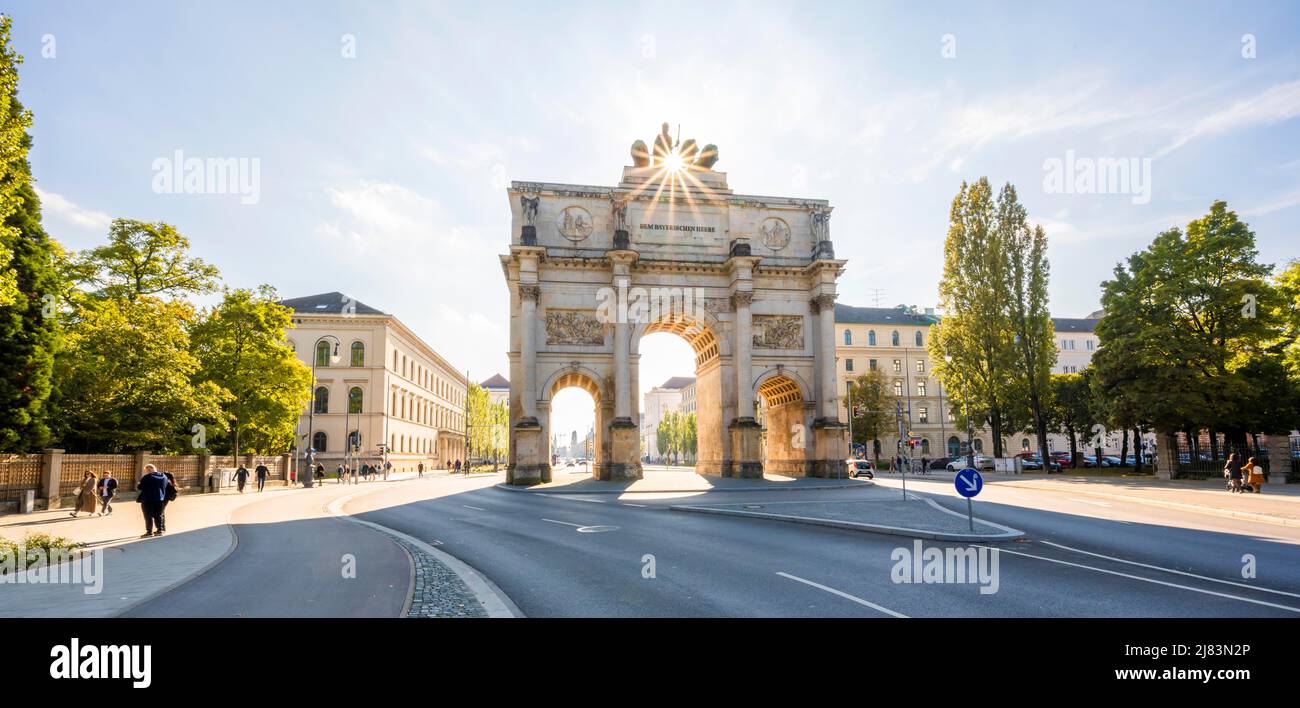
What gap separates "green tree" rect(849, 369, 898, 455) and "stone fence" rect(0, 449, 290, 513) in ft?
169

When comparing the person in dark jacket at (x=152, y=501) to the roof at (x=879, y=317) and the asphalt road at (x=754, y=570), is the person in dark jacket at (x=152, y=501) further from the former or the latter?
the roof at (x=879, y=317)

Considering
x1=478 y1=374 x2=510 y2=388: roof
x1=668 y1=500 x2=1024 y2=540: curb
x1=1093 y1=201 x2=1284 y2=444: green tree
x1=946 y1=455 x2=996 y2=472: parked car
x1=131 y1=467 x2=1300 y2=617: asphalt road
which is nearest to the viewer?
x1=131 y1=467 x2=1300 y2=617: asphalt road

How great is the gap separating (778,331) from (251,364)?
30972 millimetres

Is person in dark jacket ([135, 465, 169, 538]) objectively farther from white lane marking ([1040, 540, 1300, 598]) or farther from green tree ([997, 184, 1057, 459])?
green tree ([997, 184, 1057, 459])

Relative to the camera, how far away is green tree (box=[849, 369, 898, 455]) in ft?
206

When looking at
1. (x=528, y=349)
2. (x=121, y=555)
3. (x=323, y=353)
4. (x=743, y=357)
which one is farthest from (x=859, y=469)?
(x=323, y=353)

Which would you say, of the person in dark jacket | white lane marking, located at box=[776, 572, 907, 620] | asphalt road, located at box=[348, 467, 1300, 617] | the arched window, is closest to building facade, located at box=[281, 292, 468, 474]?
the arched window

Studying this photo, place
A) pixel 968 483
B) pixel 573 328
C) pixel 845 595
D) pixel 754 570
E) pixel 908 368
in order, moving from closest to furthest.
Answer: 1. pixel 845 595
2. pixel 754 570
3. pixel 968 483
4. pixel 573 328
5. pixel 908 368

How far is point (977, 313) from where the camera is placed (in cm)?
4784

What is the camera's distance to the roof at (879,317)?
81.4 m

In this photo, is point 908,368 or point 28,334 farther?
point 908,368

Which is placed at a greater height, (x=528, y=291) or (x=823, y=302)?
(x=528, y=291)

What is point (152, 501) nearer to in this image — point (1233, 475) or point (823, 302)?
point (823, 302)
